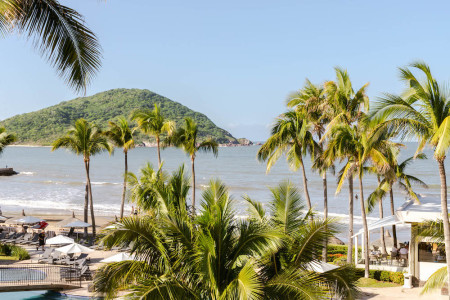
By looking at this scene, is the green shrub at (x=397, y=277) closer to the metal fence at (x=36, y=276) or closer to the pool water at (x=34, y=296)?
the pool water at (x=34, y=296)

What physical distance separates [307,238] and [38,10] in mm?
6430

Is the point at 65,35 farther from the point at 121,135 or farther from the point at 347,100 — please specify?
the point at 121,135

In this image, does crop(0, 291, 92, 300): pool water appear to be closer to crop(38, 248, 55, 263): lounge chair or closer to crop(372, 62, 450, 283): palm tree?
crop(38, 248, 55, 263): lounge chair

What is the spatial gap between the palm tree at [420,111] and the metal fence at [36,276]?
14108 millimetres

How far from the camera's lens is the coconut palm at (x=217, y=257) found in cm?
891

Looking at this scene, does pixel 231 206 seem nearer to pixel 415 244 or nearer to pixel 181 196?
pixel 181 196

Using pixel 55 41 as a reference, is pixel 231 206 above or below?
below

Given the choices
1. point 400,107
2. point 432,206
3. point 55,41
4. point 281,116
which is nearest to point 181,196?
point 55,41

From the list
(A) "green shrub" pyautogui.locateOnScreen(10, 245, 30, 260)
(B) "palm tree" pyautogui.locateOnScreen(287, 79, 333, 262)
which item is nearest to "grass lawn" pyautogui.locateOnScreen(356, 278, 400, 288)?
(B) "palm tree" pyautogui.locateOnScreen(287, 79, 333, 262)

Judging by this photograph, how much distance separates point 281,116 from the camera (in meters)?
23.9

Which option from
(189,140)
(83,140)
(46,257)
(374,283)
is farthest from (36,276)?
(374,283)

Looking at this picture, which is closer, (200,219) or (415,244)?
(200,219)

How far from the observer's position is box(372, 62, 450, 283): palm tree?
1252 centimetres

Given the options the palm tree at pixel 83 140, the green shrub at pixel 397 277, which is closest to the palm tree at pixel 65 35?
the green shrub at pixel 397 277
